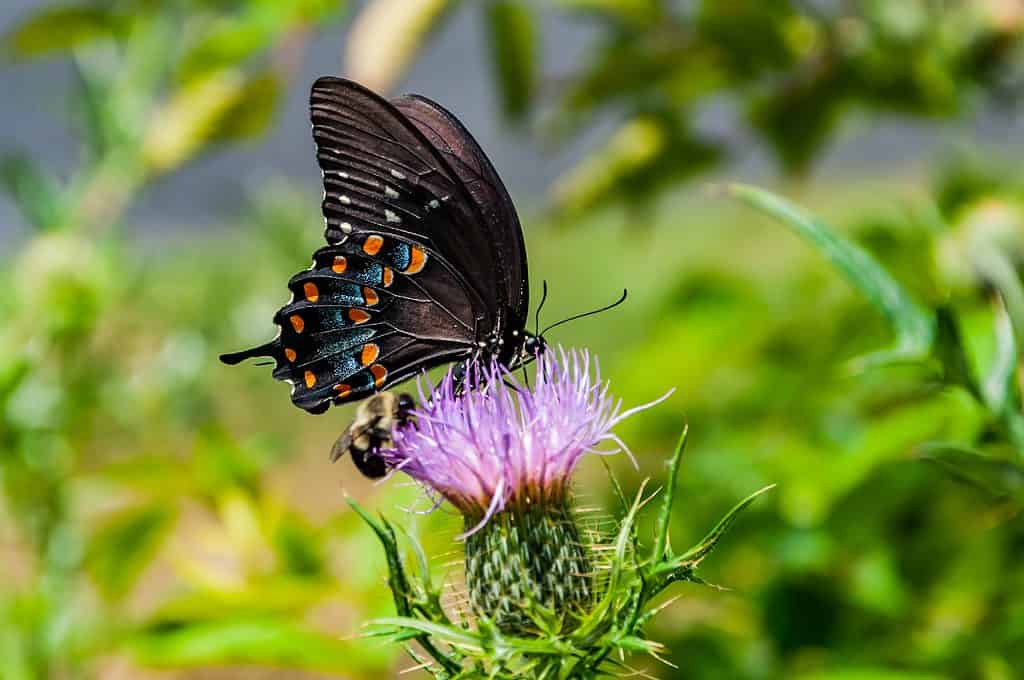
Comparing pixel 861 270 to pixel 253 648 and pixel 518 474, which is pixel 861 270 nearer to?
pixel 518 474

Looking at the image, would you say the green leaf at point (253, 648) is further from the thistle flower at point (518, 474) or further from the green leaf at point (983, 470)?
the green leaf at point (983, 470)

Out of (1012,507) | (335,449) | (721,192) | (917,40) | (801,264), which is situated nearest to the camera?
(335,449)

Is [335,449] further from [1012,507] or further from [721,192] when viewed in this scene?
[1012,507]

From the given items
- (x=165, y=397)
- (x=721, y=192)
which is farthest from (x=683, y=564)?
(x=165, y=397)

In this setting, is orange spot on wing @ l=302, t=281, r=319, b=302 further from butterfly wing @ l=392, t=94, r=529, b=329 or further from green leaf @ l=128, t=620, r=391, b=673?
green leaf @ l=128, t=620, r=391, b=673

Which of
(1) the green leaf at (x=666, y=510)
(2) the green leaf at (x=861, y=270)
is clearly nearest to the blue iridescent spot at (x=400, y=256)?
(2) the green leaf at (x=861, y=270)

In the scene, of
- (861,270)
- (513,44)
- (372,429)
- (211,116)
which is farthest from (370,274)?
(513,44)
